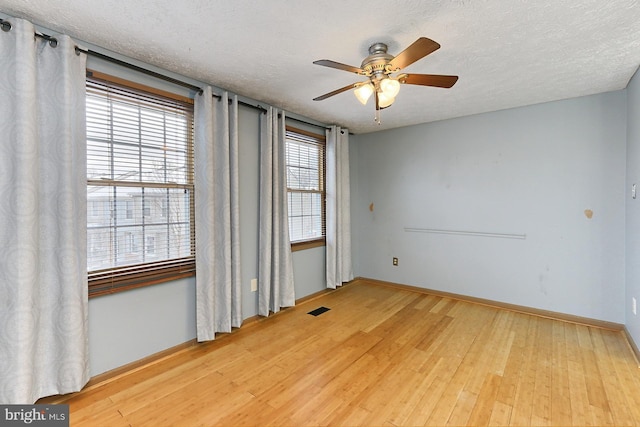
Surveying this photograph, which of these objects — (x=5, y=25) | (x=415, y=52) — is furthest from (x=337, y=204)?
(x=5, y=25)

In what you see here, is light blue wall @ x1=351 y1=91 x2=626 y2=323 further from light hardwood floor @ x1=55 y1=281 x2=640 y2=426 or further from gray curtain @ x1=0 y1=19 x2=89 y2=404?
gray curtain @ x1=0 y1=19 x2=89 y2=404

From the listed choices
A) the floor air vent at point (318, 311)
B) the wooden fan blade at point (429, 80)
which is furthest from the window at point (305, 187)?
the wooden fan blade at point (429, 80)

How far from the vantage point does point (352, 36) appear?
190 cm

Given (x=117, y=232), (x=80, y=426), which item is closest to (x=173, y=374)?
(x=80, y=426)

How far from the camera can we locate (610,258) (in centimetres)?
290

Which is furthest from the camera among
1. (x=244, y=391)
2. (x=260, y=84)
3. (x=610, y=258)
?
(x=610, y=258)

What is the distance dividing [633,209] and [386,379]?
263 centimetres

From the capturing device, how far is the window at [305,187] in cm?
372

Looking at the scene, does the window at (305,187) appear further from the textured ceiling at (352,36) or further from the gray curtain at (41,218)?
the gray curtain at (41,218)

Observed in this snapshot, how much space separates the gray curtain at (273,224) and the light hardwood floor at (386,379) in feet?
1.06

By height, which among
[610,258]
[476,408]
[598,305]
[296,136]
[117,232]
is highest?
[296,136]

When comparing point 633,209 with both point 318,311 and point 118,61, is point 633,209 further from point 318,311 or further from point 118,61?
point 118,61

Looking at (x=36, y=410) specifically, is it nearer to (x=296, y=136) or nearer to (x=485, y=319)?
(x=296, y=136)

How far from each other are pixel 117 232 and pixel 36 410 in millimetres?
1143
